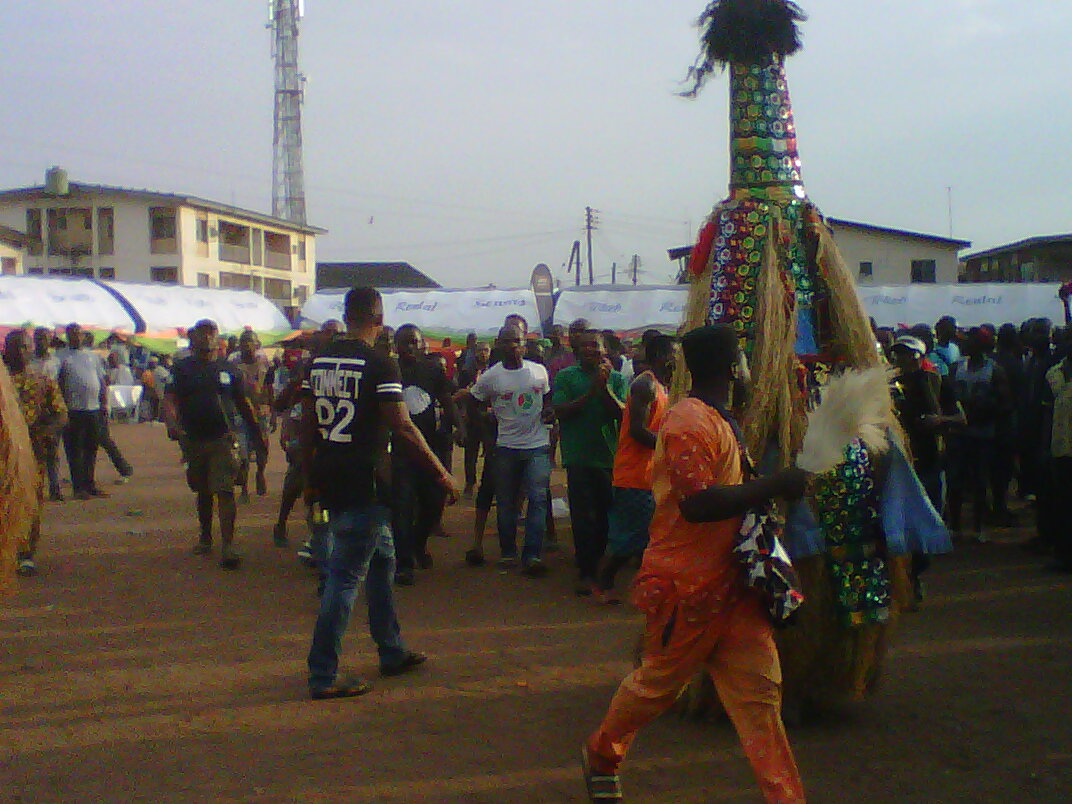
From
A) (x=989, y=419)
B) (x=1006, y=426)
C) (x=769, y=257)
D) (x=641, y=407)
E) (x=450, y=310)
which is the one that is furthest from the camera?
(x=450, y=310)

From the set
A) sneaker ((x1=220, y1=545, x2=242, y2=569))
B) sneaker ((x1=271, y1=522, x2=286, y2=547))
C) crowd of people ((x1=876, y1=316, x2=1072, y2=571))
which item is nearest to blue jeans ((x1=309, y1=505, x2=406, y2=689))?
sneaker ((x1=220, y1=545, x2=242, y2=569))

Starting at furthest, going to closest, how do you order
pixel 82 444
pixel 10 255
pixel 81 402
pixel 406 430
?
1. pixel 10 255
2. pixel 82 444
3. pixel 81 402
4. pixel 406 430

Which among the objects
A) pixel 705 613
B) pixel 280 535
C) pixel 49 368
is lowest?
pixel 280 535

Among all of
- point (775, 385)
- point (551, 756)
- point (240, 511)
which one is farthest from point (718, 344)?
point (240, 511)

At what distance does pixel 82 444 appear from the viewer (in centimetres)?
1171

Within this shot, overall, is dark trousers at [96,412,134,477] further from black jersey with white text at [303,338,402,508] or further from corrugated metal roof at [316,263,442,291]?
corrugated metal roof at [316,263,442,291]

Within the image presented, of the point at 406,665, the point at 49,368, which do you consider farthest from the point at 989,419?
the point at 49,368

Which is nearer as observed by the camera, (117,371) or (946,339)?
(946,339)

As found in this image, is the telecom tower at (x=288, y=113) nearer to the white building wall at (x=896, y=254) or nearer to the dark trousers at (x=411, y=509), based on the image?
the white building wall at (x=896, y=254)

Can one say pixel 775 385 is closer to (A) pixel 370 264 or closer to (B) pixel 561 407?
(B) pixel 561 407

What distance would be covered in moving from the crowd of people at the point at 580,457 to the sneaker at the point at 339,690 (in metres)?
0.01

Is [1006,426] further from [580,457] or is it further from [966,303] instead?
[966,303]

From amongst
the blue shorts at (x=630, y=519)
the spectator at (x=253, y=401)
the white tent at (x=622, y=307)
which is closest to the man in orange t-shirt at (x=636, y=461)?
Result: the blue shorts at (x=630, y=519)

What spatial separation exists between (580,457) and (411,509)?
1.37 metres
